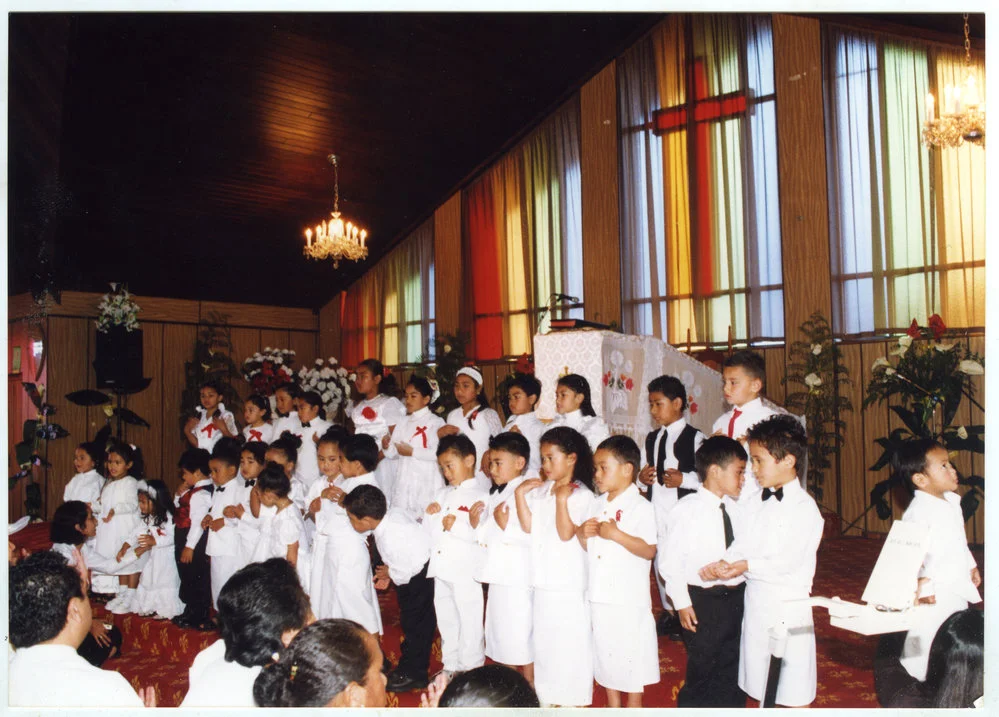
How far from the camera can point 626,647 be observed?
2.96 m

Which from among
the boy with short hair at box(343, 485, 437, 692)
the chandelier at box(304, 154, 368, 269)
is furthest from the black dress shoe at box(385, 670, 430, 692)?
the chandelier at box(304, 154, 368, 269)

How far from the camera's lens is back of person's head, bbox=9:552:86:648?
201 centimetres

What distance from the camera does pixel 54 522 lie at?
3852mm

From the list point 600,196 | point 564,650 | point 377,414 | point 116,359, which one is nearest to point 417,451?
point 377,414

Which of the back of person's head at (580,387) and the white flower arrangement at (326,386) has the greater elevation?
the white flower arrangement at (326,386)

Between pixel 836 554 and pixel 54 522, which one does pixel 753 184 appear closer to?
pixel 836 554

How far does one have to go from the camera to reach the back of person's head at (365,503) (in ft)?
12.0

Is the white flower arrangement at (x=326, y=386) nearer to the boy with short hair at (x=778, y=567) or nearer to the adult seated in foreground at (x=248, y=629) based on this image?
the boy with short hair at (x=778, y=567)

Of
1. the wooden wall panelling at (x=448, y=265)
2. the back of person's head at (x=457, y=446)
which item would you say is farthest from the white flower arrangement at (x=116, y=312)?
the back of person's head at (x=457, y=446)

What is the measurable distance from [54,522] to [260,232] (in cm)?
547

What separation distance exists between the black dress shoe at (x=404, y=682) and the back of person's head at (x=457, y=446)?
945 mm

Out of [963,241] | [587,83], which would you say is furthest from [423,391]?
[587,83]

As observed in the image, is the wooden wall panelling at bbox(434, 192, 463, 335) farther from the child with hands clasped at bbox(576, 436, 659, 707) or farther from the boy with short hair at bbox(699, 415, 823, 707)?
the boy with short hair at bbox(699, 415, 823, 707)

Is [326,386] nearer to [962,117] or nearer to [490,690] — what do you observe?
[962,117]
